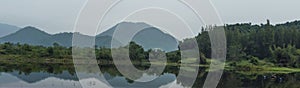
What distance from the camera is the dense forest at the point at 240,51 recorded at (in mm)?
30922

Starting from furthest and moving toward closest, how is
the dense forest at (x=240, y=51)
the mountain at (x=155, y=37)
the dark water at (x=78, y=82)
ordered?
the dense forest at (x=240, y=51) → the dark water at (x=78, y=82) → the mountain at (x=155, y=37)

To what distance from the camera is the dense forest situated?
101ft

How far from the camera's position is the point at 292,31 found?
142ft

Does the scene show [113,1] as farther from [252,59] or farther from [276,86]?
[252,59]

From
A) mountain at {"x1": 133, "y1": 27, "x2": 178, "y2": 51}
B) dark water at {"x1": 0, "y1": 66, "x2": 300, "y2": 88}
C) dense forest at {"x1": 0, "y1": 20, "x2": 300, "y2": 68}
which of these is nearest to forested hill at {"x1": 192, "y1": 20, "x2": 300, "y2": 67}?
dense forest at {"x1": 0, "y1": 20, "x2": 300, "y2": 68}

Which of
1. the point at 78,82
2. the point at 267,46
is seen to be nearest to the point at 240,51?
the point at 267,46

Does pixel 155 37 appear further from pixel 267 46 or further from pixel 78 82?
pixel 267 46

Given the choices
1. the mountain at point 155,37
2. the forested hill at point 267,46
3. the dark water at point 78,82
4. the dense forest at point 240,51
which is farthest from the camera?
the forested hill at point 267,46

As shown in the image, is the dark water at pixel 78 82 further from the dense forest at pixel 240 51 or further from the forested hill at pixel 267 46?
the forested hill at pixel 267 46

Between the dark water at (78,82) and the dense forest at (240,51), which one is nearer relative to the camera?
the dark water at (78,82)

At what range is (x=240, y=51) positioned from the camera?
39.8 m

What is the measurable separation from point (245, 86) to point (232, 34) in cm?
2411

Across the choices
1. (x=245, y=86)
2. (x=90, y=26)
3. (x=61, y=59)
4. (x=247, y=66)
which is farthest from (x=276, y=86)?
(x=61, y=59)

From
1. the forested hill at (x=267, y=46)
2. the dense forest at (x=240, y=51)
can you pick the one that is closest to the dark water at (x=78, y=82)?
the dense forest at (x=240, y=51)
